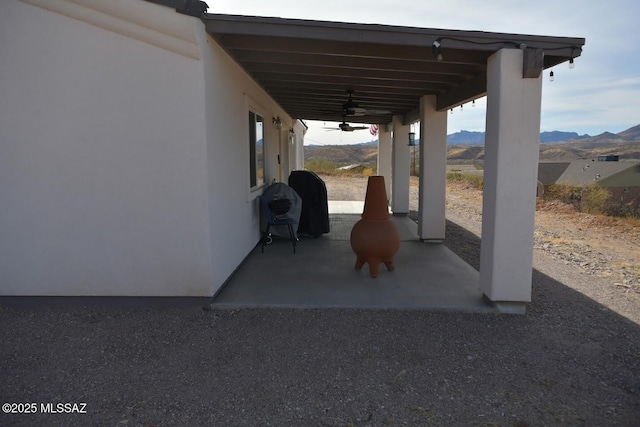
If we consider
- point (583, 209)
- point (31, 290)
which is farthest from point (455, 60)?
point (583, 209)

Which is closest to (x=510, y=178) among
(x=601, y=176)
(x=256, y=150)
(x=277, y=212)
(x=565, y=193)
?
(x=277, y=212)

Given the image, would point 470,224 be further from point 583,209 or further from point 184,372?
point 184,372

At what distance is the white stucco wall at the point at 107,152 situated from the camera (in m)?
3.79

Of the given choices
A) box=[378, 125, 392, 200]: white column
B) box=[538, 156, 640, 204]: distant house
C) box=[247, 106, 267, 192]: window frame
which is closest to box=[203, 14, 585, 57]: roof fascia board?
box=[247, 106, 267, 192]: window frame

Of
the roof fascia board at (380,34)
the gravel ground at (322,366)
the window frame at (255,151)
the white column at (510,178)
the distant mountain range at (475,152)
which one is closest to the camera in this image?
the gravel ground at (322,366)

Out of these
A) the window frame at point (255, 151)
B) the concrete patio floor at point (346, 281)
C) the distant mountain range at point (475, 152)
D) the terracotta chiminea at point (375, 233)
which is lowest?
the concrete patio floor at point (346, 281)

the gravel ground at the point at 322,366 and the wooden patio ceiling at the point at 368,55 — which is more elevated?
the wooden patio ceiling at the point at 368,55

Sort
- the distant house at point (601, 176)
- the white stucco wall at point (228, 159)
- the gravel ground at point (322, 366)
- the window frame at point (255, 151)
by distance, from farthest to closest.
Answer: the distant house at point (601, 176) < the window frame at point (255, 151) < the white stucco wall at point (228, 159) < the gravel ground at point (322, 366)

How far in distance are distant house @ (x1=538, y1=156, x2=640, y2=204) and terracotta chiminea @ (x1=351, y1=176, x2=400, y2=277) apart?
13.8 metres

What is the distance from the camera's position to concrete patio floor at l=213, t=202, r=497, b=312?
13.7 feet

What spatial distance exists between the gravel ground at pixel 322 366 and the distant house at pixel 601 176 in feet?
47.2

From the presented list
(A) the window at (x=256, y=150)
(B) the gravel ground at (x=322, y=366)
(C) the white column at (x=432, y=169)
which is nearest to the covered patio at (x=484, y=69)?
(B) the gravel ground at (x=322, y=366)

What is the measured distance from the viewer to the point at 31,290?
411 cm

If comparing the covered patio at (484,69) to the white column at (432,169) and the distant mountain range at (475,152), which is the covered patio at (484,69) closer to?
the white column at (432,169)
